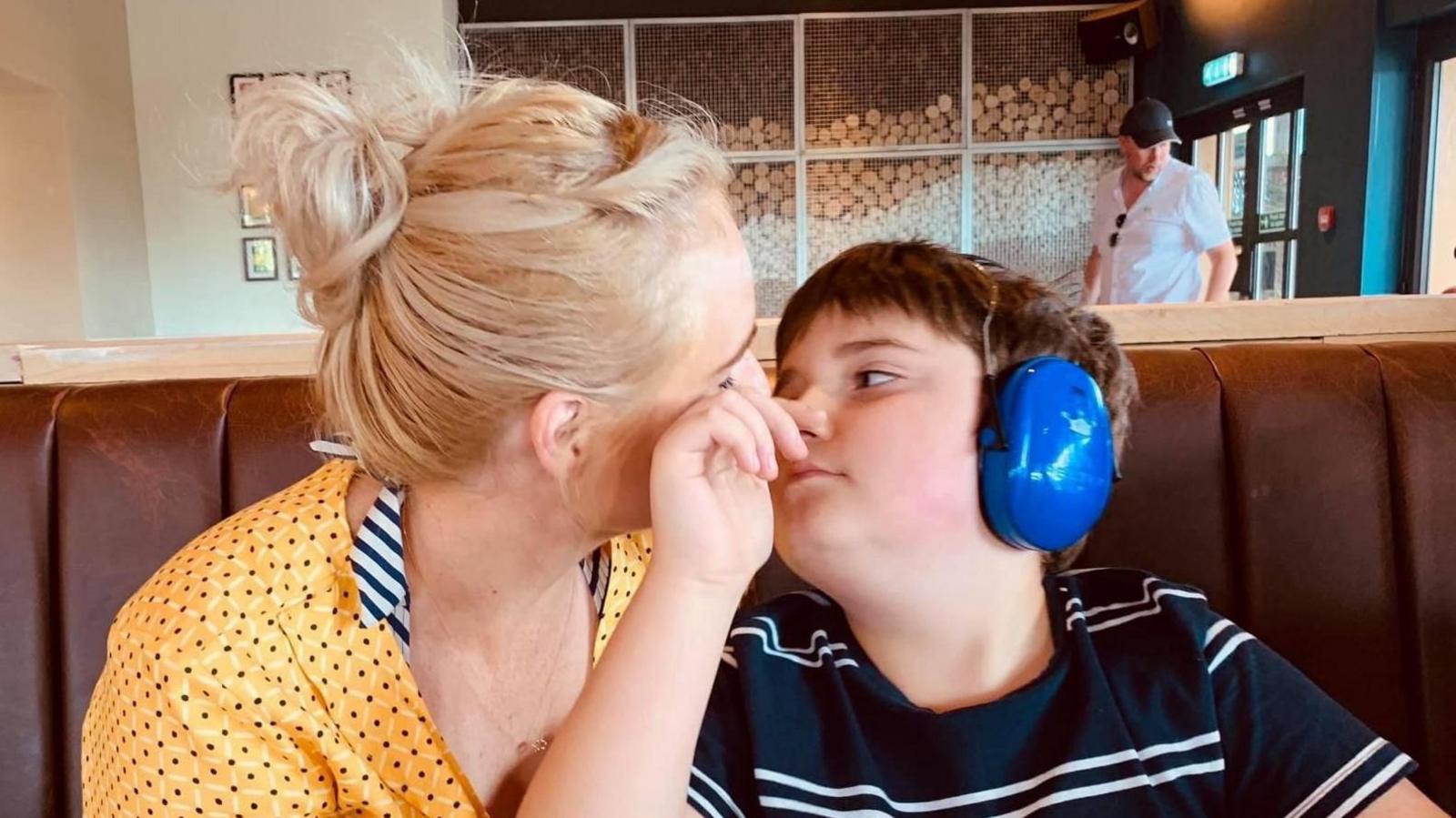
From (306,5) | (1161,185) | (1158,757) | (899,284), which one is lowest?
(1158,757)

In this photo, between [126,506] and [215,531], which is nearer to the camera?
[215,531]

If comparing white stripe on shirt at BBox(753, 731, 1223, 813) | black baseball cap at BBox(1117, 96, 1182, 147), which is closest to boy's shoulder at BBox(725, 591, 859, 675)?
white stripe on shirt at BBox(753, 731, 1223, 813)

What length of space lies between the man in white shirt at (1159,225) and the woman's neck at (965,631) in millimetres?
3665

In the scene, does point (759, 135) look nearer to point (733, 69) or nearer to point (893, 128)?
point (733, 69)

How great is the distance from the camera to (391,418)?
953 millimetres

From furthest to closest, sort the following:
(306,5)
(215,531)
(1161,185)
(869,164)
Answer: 1. (869,164)
2. (306,5)
3. (1161,185)
4. (215,531)

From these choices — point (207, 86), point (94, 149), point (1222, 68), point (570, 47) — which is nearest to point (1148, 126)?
point (1222, 68)

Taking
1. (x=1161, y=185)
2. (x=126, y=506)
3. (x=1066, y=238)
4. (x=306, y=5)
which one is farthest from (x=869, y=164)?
(x=126, y=506)

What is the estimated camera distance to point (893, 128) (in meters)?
7.45

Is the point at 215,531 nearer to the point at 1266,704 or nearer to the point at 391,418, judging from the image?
the point at 391,418

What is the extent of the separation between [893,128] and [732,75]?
1.18 m

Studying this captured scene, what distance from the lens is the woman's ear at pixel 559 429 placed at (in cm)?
94

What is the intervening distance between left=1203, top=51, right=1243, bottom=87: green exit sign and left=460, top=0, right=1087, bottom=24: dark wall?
1121 millimetres

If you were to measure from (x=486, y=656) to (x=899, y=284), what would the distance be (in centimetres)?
58
